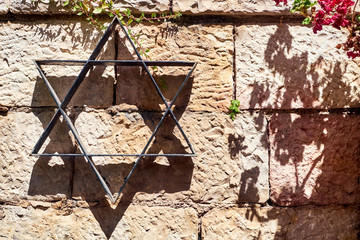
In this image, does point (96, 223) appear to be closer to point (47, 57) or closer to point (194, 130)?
point (194, 130)

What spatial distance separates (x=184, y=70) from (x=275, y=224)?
115 centimetres

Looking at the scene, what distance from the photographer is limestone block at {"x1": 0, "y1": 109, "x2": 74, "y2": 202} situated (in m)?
1.88

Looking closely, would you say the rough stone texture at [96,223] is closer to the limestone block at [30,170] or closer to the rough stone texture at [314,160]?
the limestone block at [30,170]

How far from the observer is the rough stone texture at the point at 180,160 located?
188 cm

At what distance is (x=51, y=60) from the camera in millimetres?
1792

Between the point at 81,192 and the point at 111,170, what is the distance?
24 cm

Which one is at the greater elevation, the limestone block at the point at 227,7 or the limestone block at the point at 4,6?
the limestone block at the point at 227,7

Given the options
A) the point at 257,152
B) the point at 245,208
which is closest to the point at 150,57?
the point at 257,152

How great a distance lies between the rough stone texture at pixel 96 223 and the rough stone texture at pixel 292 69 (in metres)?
0.87

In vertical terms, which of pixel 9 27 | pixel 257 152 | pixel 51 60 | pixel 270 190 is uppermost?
pixel 9 27

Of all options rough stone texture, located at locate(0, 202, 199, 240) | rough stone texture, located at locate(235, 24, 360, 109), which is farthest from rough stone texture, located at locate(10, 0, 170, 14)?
rough stone texture, located at locate(0, 202, 199, 240)

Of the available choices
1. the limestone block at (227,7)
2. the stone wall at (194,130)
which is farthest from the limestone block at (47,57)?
the limestone block at (227,7)

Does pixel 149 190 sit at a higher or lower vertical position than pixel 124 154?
lower

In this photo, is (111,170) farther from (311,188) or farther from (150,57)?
(311,188)
